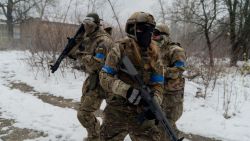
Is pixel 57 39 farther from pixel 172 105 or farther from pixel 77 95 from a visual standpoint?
pixel 172 105

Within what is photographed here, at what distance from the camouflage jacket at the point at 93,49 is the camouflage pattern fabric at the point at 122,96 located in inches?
37.2

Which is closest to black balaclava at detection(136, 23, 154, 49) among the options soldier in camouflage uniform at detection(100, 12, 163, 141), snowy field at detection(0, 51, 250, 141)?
soldier in camouflage uniform at detection(100, 12, 163, 141)

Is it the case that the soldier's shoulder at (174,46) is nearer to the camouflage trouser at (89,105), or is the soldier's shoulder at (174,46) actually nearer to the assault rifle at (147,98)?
the camouflage trouser at (89,105)

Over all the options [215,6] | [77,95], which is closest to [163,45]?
[77,95]

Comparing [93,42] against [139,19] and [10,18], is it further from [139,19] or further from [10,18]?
[10,18]

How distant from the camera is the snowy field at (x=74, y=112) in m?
5.62

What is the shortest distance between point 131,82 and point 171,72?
113 cm

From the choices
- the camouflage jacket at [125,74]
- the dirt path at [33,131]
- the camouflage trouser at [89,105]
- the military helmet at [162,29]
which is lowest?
the dirt path at [33,131]

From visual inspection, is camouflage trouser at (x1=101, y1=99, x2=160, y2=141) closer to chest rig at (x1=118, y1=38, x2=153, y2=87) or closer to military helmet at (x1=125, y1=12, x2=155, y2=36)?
chest rig at (x1=118, y1=38, x2=153, y2=87)

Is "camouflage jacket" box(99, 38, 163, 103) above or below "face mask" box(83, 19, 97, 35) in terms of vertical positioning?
below

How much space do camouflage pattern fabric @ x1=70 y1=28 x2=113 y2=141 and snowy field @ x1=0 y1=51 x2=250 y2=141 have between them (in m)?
1.01

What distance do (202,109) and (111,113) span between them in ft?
→ 14.3

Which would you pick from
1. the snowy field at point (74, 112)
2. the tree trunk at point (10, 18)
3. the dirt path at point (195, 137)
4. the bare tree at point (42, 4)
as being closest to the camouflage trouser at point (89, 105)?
the snowy field at point (74, 112)

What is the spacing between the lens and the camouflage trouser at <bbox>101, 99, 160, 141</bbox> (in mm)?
3055
